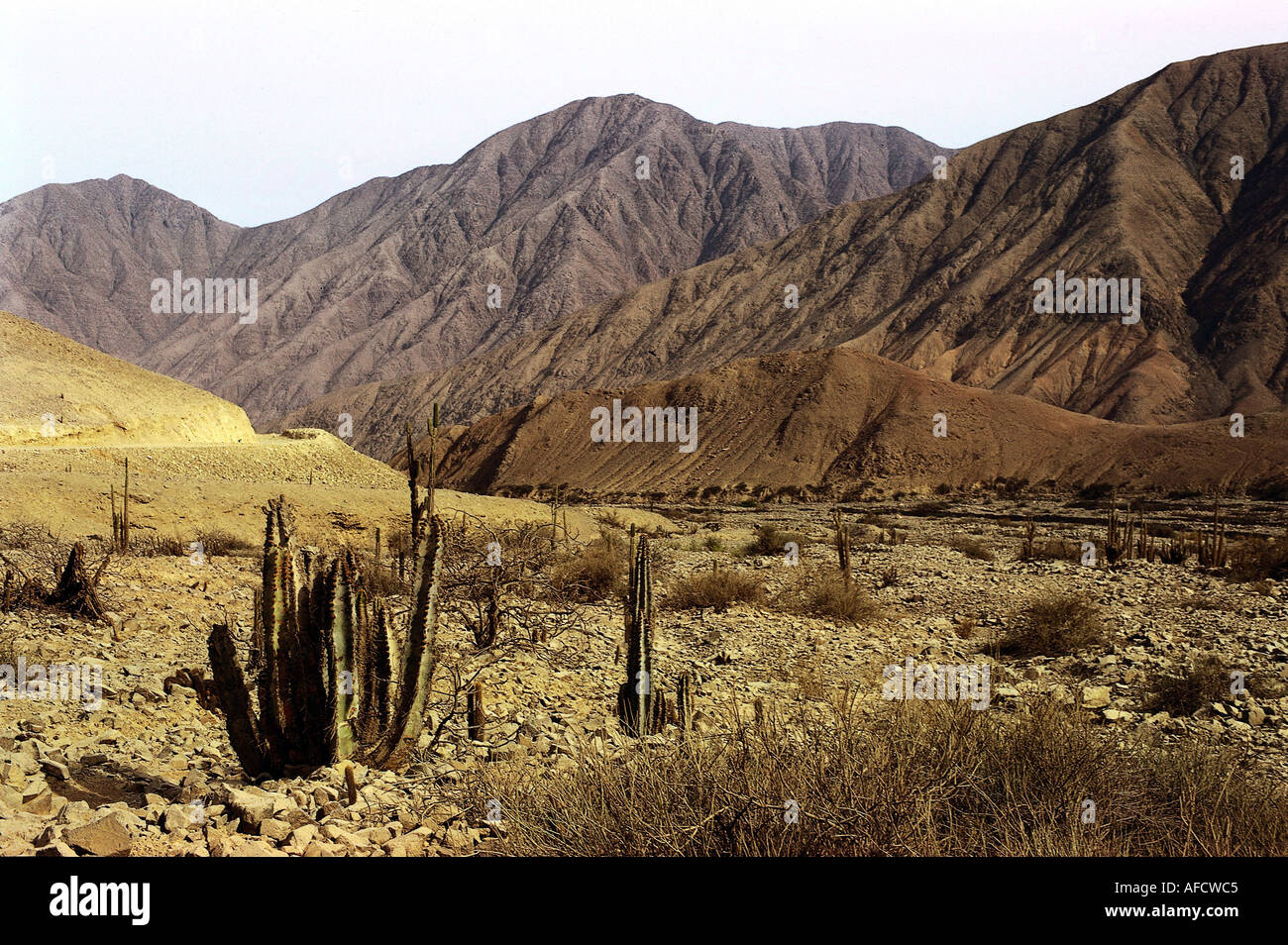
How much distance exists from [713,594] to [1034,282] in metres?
74.6

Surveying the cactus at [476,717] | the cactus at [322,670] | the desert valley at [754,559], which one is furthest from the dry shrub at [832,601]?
the cactus at [322,670]

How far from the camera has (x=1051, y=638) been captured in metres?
11.4

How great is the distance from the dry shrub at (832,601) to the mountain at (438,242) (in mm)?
102346

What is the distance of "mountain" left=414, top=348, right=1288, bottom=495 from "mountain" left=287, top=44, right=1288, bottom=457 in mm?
13637

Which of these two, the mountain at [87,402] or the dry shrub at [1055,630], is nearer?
the dry shrub at [1055,630]

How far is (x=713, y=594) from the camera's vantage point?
1406 centimetres

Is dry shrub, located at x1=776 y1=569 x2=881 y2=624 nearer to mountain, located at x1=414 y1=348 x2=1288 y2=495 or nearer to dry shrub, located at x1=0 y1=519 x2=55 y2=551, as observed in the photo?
dry shrub, located at x1=0 y1=519 x2=55 y2=551

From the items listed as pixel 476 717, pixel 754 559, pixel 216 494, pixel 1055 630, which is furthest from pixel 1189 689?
pixel 216 494

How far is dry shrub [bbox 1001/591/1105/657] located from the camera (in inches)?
445

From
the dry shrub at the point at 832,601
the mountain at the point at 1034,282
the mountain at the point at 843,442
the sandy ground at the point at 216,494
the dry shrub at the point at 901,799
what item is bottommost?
the dry shrub at the point at 832,601

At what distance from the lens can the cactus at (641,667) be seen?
Result: 277 inches

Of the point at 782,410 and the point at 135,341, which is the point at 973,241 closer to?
the point at 782,410

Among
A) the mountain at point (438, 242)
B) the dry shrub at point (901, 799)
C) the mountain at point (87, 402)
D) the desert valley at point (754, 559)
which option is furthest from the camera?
the mountain at point (438, 242)

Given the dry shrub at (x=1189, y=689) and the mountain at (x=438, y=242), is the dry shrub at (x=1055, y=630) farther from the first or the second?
the mountain at (x=438, y=242)
